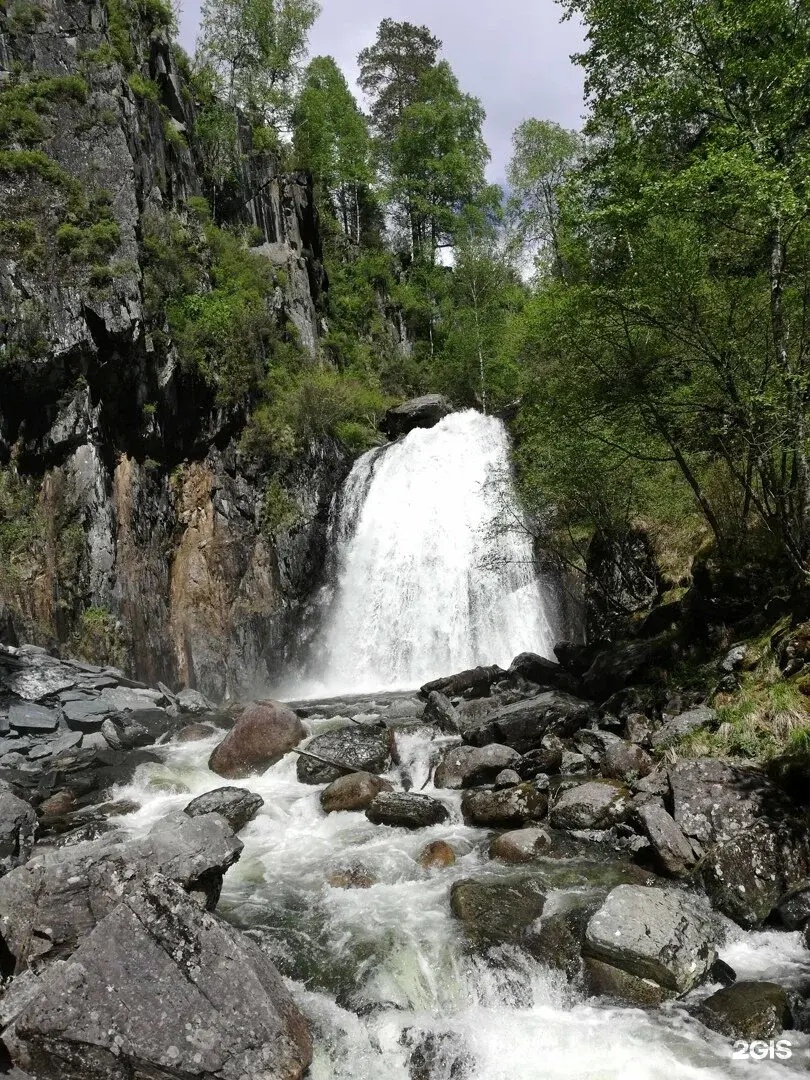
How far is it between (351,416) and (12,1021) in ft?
75.5

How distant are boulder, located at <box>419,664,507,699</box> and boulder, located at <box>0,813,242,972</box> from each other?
8856 mm

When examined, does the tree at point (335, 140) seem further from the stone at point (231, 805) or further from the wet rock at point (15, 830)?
the wet rock at point (15, 830)

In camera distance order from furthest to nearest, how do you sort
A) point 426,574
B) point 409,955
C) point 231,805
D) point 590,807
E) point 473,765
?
point 426,574 → point 473,765 → point 231,805 → point 590,807 → point 409,955

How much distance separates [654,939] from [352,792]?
5.03m

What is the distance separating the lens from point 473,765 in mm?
10125

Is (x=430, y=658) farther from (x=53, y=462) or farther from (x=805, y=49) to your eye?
(x=805, y=49)

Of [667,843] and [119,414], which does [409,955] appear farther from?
[119,414]

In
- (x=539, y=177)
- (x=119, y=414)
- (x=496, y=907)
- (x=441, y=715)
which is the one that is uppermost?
(x=539, y=177)

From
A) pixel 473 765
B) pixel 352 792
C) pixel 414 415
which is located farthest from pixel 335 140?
pixel 352 792

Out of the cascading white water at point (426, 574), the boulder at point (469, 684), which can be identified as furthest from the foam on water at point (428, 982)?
the cascading white water at point (426, 574)

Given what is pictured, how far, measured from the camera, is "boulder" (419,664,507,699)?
1497 cm

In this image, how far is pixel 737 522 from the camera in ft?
40.7

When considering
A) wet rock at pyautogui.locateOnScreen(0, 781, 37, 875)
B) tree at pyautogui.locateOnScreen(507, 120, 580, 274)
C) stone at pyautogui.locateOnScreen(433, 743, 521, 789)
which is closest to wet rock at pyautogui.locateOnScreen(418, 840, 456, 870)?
stone at pyautogui.locateOnScreen(433, 743, 521, 789)

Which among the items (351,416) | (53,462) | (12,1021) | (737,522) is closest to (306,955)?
(12,1021)
